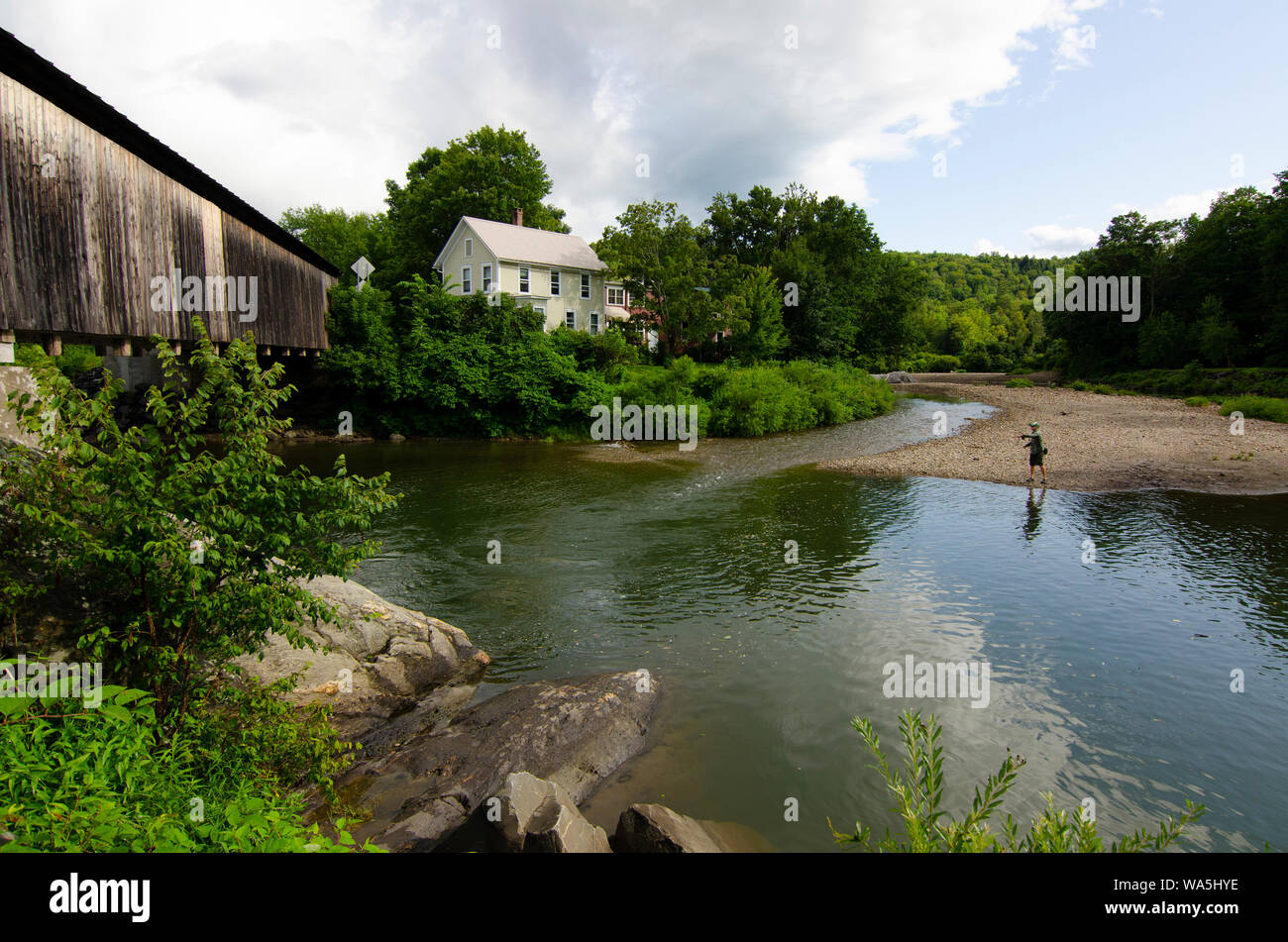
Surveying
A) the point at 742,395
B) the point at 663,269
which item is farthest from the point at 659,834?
the point at 663,269

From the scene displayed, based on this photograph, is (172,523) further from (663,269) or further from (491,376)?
(663,269)

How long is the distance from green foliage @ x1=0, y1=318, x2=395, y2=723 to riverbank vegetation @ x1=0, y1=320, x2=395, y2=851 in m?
0.02

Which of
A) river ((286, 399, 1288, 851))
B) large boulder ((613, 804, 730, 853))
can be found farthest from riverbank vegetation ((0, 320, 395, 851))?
river ((286, 399, 1288, 851))

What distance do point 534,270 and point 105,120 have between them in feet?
118

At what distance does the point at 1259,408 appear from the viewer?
128 feet

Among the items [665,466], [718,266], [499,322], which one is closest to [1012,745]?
[665,466]

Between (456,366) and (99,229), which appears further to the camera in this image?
(456,366)

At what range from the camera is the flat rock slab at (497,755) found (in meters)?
7.47

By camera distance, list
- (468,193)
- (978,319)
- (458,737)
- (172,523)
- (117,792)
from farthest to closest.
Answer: (978,319) < (468,193) < (458,737) < (172,523) < (117,792)

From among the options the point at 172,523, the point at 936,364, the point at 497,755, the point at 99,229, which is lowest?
the point at 497,755

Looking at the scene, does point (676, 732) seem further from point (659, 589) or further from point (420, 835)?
point (659, 589)

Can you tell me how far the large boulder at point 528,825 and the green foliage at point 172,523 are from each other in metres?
A: 2.75

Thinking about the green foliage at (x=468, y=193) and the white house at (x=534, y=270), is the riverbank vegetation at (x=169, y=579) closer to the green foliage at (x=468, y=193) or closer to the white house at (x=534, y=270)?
the white house at (x=534, y=270)
